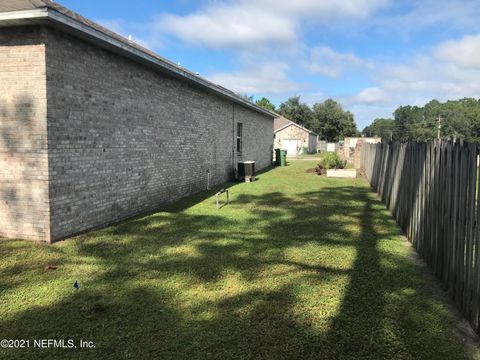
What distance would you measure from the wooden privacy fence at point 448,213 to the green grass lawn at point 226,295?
0.97ft

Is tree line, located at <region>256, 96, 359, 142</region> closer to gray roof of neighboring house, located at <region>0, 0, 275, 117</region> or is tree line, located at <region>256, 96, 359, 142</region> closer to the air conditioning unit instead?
the air conditioning unit

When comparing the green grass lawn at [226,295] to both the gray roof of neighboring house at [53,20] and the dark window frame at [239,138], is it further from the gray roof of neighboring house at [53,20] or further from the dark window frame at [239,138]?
the dark window frame at [239,138]

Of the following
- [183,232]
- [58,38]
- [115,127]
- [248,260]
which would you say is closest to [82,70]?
[58,38]

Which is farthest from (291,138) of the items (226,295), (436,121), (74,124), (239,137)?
(436,121)

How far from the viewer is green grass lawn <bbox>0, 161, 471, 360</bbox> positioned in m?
3.23

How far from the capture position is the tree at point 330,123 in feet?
267

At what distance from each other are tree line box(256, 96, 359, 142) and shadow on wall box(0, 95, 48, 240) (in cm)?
7966

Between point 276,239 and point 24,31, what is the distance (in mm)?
5453

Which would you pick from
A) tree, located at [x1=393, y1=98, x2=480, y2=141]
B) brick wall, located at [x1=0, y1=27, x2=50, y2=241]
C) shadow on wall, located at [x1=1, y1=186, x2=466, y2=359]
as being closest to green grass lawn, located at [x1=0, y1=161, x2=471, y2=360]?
shadow on wall, located at [x1=1, y1=186, x2=466, y2=359]

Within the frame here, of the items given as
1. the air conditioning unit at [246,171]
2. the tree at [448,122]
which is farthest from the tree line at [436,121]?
the air conditioning unit at [246,171]

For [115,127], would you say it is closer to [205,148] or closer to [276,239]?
[276,239]

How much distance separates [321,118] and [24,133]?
80427 millimetres

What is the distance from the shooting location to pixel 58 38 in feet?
19.7

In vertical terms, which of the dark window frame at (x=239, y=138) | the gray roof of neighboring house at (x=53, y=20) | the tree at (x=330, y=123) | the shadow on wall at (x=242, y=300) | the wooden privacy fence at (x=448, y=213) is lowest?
the shadow on wall at (x=242, y=300)
